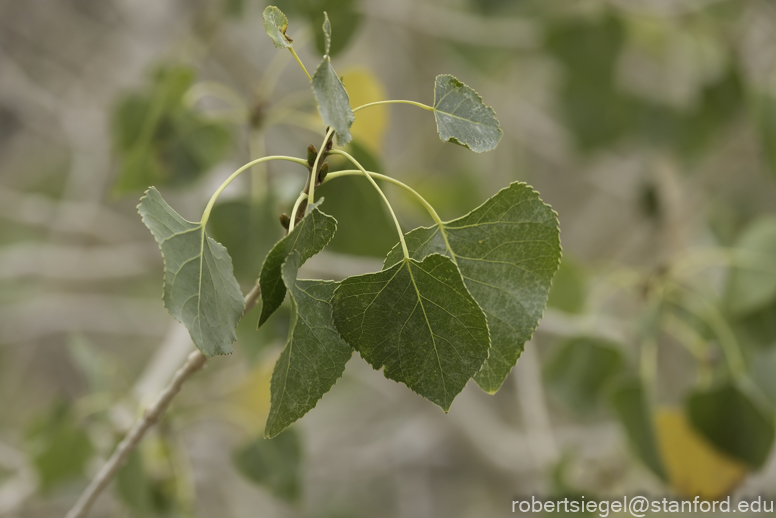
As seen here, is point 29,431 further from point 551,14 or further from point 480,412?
point 551,14

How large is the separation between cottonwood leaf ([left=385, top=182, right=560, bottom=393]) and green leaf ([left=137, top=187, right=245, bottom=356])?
7cm

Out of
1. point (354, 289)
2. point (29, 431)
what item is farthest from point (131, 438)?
point (29, 431)

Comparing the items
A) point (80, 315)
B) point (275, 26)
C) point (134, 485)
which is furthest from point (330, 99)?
point (80, 315)

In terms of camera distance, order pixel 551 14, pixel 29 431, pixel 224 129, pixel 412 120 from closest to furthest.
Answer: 1. pixel 224 129
2. pixel 29 431
3. pixel 551 14
4. pixel 412 120

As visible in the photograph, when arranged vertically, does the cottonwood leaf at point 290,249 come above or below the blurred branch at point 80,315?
above

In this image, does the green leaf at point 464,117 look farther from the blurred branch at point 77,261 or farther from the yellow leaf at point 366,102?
the blurred branch at point 77,261

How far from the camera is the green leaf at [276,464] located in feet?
1.83

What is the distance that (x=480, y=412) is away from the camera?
3.57 ft

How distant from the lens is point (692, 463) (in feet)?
1.86

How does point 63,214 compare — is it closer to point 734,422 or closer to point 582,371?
point 582,371

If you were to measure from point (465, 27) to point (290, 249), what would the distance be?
2.96 ft

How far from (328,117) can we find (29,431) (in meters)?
0.68

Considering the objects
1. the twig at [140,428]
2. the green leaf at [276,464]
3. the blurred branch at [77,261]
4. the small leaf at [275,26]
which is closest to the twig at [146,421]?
the twig at [140,428]

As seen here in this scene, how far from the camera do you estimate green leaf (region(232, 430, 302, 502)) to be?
0.56 m
